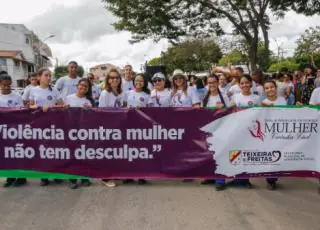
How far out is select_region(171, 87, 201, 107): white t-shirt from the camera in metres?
6.35

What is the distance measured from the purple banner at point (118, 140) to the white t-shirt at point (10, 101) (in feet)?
0.85

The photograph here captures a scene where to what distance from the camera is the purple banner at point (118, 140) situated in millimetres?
5730

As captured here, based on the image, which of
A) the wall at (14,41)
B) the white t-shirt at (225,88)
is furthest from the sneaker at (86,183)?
the wall at (14,41)

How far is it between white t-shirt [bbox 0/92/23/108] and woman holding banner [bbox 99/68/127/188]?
127cm

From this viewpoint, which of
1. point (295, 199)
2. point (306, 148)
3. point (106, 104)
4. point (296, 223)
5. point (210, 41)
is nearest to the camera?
point (296, 223)

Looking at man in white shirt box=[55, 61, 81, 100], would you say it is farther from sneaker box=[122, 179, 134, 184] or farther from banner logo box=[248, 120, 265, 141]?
banner logo box=[248, 120, 265, 141]

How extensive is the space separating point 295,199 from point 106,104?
3067 millimetres

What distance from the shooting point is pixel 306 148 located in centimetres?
565

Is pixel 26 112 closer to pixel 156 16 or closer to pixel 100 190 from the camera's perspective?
pixel 100 190

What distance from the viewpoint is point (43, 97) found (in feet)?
20.2

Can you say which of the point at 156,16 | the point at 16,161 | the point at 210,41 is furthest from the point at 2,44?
the point at 16,161

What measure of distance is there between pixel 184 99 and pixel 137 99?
0.76 metres

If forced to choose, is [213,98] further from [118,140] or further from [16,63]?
[16,63]

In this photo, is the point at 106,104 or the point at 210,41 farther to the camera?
the point at 210,41
